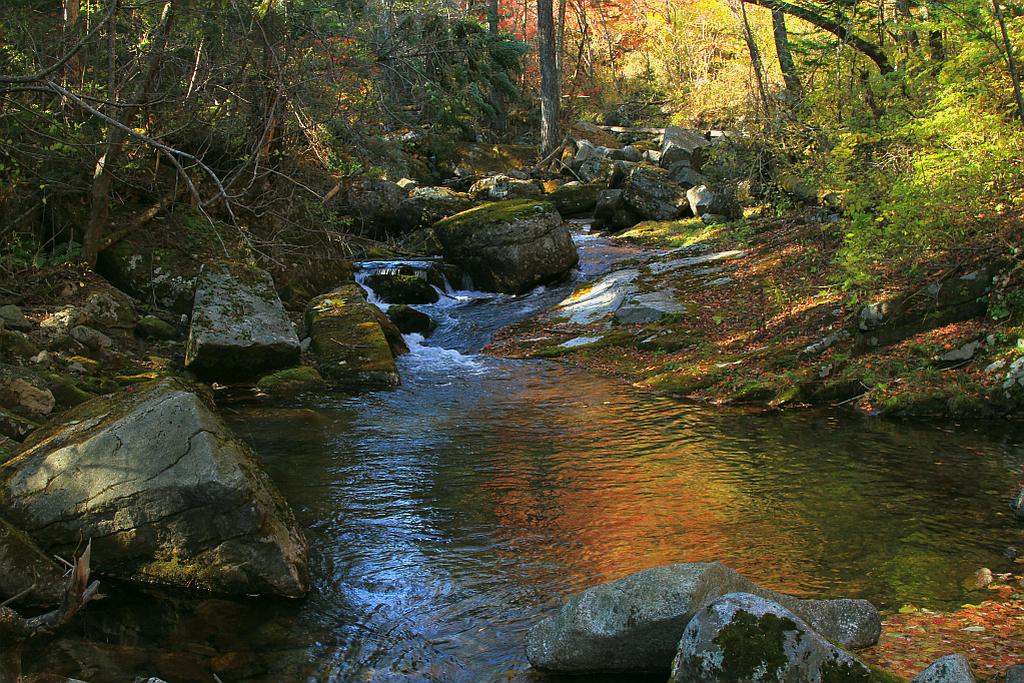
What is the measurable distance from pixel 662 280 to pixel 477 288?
4.25 metres

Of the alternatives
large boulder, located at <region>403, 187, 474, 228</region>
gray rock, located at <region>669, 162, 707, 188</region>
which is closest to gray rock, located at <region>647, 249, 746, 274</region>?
large boulder, located at <region>403, 187, 474, 228</region>

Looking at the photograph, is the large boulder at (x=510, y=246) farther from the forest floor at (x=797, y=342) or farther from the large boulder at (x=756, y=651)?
the large boulder at (x=756, y=651)

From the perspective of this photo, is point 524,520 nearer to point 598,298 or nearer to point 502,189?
point 598,298

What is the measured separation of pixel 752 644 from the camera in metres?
3.77

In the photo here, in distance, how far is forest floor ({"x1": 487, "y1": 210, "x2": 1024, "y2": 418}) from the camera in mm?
9859

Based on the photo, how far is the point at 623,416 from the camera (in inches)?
411

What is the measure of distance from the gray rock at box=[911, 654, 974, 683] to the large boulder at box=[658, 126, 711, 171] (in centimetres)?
2563

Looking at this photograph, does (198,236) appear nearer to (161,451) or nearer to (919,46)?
(161,451)

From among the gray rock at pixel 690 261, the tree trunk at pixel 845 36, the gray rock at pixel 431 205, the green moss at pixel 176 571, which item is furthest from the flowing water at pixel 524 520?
the gray rock at pixel 431 205

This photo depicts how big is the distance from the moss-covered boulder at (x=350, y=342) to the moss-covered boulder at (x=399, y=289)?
90.3 inches

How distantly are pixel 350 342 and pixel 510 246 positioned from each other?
5790mm

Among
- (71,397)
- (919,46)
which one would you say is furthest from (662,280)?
(71,397)

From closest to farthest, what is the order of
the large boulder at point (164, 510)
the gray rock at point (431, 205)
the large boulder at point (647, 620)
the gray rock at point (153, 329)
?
the large boulder at point (647, 620), the large boulder at point (164, 510), the gray rock at point (153, 329), the gray rock at point (431, 205)

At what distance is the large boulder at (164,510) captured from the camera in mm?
5562
